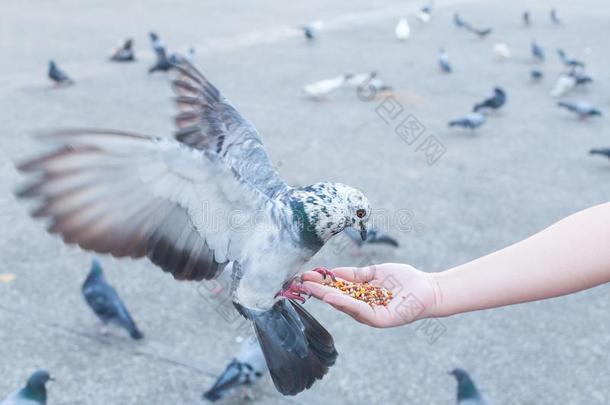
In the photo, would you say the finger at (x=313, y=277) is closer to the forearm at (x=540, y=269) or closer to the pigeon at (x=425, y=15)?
the forearm at (x=540, y=269)

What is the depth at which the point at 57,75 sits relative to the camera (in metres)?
8.79

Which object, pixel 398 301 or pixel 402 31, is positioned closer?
pixel 398 301

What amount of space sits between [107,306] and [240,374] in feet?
3.31

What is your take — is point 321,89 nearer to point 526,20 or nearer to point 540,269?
point 540,269

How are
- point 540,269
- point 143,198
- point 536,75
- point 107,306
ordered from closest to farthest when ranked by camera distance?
1. point 143,198
2. point 540,269
3. point 107,306
4. point 536,75

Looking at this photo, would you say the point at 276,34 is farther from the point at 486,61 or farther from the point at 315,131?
the point at 315,131

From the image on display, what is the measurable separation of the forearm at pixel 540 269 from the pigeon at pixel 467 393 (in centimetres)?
111

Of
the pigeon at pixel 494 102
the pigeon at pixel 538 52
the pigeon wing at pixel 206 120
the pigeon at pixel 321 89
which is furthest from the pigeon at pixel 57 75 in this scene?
the pigeon at pixel 538 52

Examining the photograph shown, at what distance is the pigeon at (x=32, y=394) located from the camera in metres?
3.27

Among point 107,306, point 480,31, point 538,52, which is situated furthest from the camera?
point 480,31

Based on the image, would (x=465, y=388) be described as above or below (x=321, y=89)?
above

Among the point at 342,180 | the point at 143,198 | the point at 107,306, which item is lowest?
the point at 342,180

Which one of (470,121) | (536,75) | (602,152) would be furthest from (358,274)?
(536,75)

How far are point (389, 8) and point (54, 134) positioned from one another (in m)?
15.9
